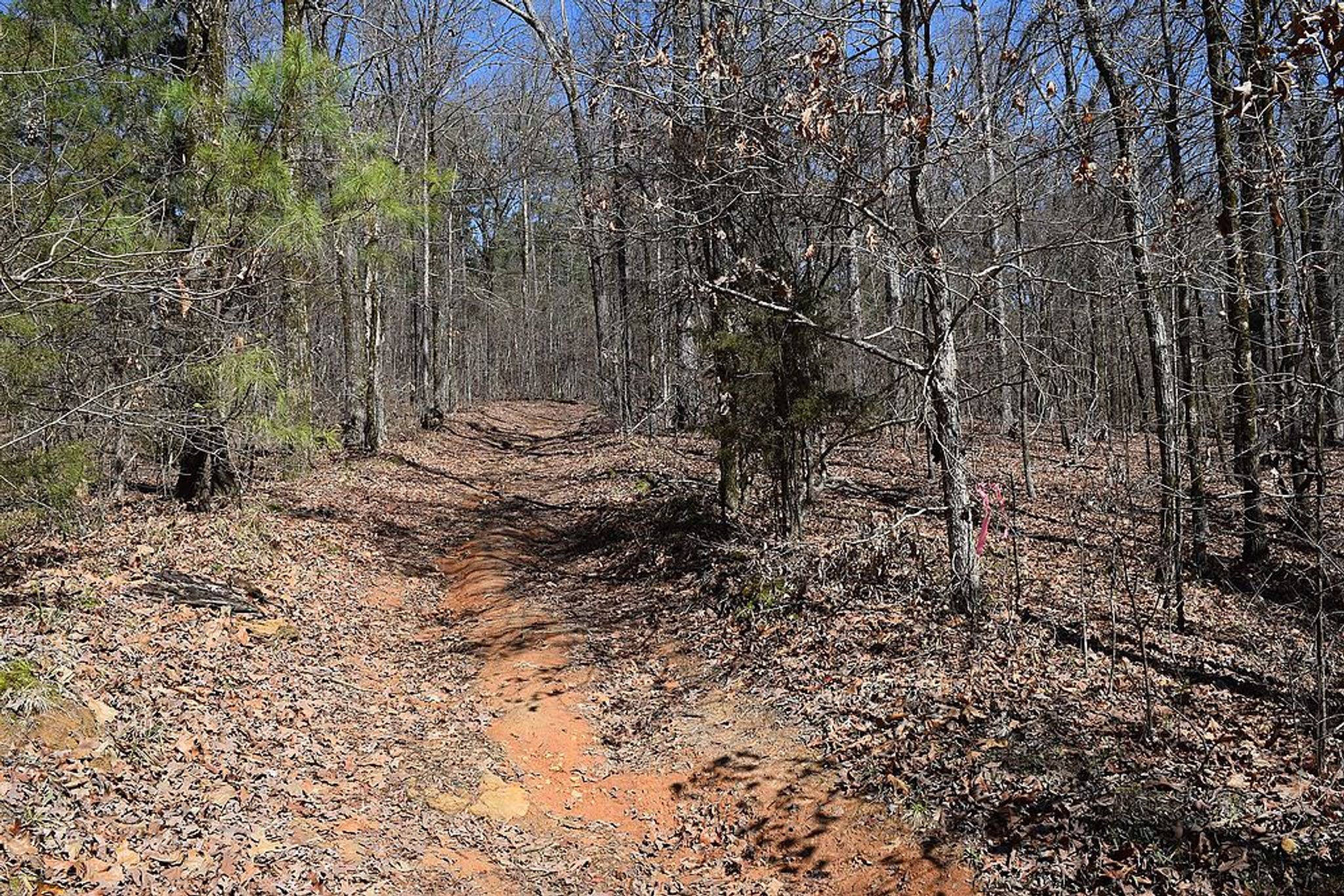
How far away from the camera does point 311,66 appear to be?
9.57m

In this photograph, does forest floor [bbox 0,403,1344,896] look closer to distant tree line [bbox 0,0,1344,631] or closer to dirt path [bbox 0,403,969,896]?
dirt path [bbox 0,403,969,896]

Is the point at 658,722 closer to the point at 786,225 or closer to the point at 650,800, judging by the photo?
the point at 650,800

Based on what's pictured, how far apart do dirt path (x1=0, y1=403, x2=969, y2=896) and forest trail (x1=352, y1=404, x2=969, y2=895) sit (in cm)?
2

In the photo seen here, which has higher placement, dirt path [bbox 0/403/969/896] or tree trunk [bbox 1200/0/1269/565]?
tree trunk [bbox 1200/0/1269/565]

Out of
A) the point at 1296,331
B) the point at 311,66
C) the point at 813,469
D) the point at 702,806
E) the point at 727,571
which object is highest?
the point at 311,66

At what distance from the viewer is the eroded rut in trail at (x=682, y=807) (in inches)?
196

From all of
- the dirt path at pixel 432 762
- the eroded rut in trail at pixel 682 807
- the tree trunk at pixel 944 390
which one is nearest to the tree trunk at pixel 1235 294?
the tree trunk at pixel 944 390

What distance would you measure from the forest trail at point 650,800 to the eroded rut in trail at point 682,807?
1 cm

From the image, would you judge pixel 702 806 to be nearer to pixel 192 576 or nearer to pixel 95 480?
pixel 192 576

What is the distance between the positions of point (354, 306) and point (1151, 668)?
16481 mm

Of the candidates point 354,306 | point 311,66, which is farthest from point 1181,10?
point 354,306

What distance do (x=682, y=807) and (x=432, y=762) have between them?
76.7 inches

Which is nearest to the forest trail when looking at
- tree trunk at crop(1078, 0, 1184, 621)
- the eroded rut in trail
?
the eroded rut in trail

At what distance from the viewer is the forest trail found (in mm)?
4996
